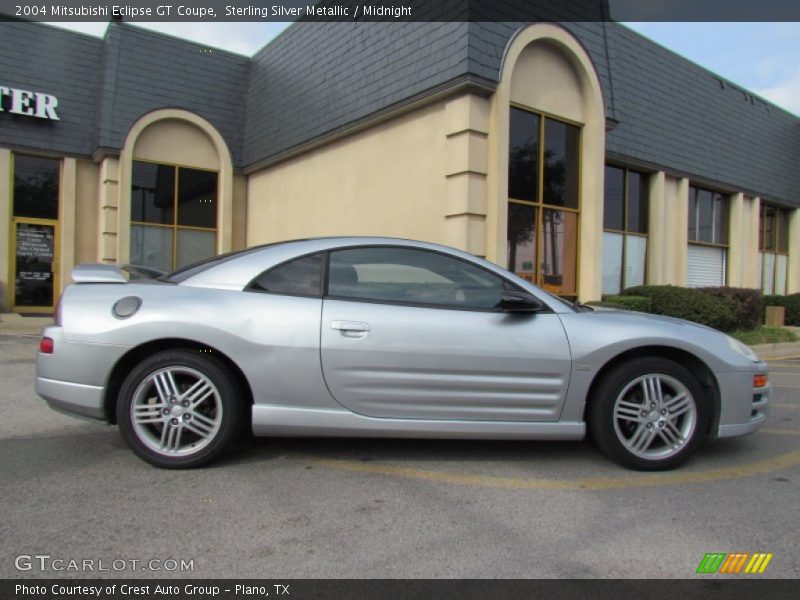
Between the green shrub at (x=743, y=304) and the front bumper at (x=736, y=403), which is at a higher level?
the green shrub at (x=743, y=304)

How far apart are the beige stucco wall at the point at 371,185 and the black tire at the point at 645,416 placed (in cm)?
546

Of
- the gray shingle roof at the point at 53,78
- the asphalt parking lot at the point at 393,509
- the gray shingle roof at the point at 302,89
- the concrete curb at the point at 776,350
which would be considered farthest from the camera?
the gray shingle roof at the point at 53,78

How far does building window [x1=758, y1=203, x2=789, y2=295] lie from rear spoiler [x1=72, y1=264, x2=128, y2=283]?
18.5 meters

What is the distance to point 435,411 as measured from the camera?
3.38 m

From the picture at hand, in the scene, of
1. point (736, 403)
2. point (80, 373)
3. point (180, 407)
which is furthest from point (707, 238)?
point (80, 373)

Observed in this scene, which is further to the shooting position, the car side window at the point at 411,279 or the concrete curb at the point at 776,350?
the concrete curb at the point at 776,350

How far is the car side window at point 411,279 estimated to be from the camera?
11.5 feet

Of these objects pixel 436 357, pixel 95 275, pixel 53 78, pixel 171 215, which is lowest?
pixel 436 357

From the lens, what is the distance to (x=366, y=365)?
3314 millimetres

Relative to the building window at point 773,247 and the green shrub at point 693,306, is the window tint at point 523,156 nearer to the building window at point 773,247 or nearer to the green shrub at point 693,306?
the green shrub at point 693,306

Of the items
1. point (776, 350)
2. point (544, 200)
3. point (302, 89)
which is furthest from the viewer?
point (302, 89)

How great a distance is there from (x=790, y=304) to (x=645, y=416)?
1544 centimetres

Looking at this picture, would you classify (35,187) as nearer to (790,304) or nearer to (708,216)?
(708,216)
